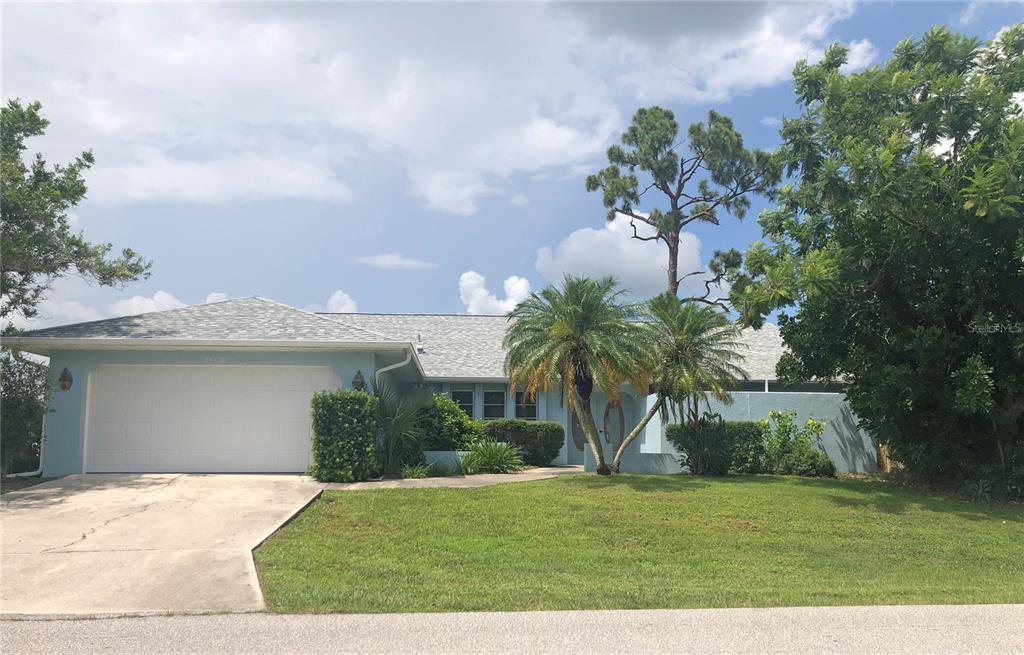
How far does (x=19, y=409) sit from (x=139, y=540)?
6568 mm

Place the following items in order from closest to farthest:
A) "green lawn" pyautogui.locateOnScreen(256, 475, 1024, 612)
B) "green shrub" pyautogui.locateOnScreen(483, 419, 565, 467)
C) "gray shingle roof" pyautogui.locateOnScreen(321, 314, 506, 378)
Answer: "green lawn" pyautogui.locateOnScreen(256, 475, 1024, 612)
"green shrub" pyautogui.locateOnScreen(483, 419, 565, 467)
"gray shingle roof" pyautogui.locateOnScreen(321, 314, 506, 378)

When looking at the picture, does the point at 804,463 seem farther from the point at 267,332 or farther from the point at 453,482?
the point at 267,332

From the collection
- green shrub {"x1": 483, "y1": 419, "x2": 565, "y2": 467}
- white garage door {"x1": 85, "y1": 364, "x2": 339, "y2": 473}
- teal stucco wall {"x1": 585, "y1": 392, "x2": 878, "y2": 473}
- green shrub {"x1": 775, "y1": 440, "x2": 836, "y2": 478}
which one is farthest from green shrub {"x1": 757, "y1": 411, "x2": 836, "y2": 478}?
white garage door {"x1": 85, "y1": 364, "x2": 339, "y2": 473}

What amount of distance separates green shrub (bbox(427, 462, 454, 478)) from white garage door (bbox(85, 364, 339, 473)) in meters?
2.56

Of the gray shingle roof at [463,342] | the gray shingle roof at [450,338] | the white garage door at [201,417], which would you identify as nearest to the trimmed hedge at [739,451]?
the gray shingle roof at [463,342]

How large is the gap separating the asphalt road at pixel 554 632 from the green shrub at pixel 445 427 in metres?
11.0

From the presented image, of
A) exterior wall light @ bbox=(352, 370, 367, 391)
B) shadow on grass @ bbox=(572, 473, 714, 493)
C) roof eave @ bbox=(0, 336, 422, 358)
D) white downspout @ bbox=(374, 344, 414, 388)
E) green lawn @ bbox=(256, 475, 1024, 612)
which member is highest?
roof eave @ bbox=(0, 336, 422, 358)

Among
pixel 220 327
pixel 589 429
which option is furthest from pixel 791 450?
pixel 220 327

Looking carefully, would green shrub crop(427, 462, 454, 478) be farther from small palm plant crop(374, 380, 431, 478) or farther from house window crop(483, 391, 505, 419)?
house window crop(483, 391, 505, 419)

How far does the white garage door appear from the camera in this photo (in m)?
15.7

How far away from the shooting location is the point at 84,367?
1556 centimetres

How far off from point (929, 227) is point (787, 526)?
639 centimetres

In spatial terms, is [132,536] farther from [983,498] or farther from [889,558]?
[983,498]

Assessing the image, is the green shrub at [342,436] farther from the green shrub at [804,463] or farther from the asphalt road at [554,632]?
the green shrub at [804,463]
